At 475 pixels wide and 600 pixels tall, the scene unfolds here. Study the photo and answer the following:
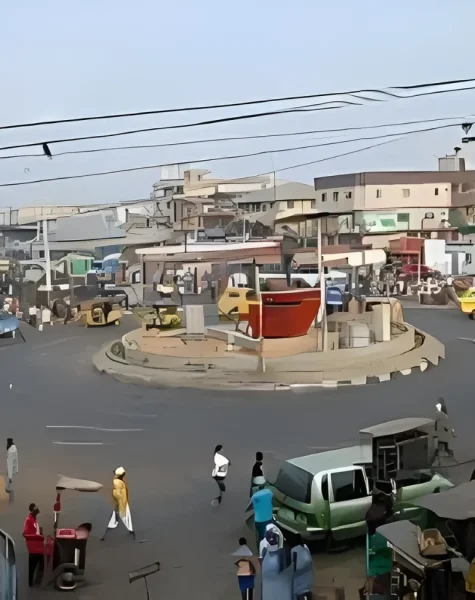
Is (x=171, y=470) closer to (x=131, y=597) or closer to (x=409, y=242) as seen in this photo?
(x=131, y=597)

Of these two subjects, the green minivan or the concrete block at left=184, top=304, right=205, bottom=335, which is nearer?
the green minivan

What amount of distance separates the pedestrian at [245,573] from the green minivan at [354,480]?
33 cm

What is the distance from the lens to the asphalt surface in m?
3.67

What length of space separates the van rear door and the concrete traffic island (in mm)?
547

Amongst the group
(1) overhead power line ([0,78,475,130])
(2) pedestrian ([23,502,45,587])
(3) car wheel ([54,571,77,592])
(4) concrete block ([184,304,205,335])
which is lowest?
(3) car wheel ([54,571,77,592])

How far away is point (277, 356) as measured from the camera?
411 centimetres

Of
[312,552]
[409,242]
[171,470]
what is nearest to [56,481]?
[171,470]

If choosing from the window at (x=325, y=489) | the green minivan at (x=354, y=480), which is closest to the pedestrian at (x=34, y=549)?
the green minivan at (x=354, y=480)

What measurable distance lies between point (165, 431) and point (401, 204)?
5.55 feet

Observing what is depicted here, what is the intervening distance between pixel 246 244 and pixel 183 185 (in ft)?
1.63

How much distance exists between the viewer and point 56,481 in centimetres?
390

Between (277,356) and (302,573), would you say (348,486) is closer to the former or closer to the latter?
(302,573)

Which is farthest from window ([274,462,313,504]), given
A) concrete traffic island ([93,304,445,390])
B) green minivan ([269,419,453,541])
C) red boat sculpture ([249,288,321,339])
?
red boat sculpture ([249,288,321,339])

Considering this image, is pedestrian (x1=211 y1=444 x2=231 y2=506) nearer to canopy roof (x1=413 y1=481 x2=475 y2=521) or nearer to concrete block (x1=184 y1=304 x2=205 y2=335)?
concrete block (x1=184 y1=304 x2=205 y2=335)
